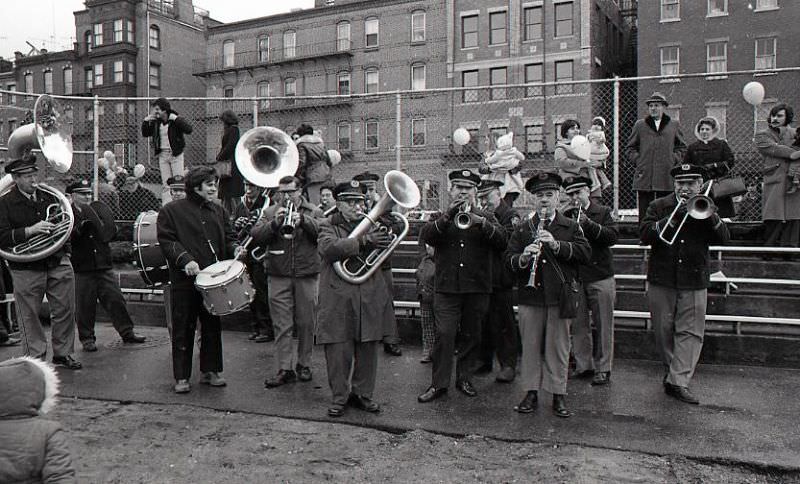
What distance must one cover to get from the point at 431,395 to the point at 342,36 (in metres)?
36.5

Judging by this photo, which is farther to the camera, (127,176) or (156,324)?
(127,176)

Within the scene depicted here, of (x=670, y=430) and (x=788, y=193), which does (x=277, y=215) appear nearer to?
(x=670, y=430)

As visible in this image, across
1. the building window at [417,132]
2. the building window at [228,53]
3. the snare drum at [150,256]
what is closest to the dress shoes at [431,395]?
the snare drum at [150,256]

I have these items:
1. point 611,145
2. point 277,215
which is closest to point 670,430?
point 277,215

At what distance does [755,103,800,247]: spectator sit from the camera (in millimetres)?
8359

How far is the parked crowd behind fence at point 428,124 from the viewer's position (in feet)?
32.1

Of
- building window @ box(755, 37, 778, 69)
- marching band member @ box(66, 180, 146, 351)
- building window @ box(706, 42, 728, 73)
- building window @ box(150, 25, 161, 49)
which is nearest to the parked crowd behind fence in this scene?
marching band member @ box(66, 180, 146, 351)

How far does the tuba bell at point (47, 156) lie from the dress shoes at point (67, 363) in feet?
3.98

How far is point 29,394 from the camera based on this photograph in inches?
111

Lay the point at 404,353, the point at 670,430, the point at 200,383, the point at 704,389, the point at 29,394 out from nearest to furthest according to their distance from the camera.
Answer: the point at 29,394
the point at 670,430
the point at 704,389
the point at 200,383
the point at 404,353

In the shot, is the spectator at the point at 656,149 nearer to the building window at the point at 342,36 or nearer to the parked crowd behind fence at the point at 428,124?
the parked crowd behind fence at the point at 428,124

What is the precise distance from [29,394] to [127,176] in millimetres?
10316

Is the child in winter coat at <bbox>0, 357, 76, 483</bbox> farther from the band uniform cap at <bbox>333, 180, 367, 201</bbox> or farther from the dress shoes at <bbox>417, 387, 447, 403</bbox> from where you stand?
the dress shoes at <bbox>417, 387, 447, 403</bbox>

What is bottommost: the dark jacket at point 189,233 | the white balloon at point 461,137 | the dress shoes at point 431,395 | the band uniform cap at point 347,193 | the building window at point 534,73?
the dress shoes at point 431,395
